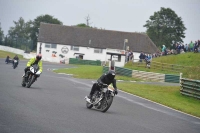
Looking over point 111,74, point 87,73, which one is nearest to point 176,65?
point 87,73

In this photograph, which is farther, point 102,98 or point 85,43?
point 85,43

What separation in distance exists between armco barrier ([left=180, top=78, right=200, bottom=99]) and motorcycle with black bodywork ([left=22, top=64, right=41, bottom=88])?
11.0 m

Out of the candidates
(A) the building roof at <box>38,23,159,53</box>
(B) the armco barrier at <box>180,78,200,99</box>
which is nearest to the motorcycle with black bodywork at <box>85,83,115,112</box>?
(B) the armco barrier at <box>180,78,200,99</box>

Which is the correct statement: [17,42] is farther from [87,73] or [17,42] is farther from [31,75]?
[31,75]

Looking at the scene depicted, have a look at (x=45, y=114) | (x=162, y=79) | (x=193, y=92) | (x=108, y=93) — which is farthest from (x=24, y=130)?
(x=162, y=79)

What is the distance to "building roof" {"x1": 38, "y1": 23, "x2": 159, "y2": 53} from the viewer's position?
4183 inches

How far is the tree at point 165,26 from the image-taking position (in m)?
123

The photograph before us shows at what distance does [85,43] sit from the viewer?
350 ft

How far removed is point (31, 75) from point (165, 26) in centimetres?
10355

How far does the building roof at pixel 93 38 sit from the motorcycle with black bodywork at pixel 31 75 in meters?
81.5

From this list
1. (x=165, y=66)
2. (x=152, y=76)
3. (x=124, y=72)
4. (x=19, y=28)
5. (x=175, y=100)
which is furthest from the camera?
(x=19, y=28)

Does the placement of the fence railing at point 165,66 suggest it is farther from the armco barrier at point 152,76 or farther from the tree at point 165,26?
the tree at point 165,26

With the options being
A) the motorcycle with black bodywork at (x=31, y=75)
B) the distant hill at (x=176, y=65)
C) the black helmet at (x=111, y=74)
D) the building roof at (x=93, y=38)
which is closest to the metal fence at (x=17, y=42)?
the building roof at (x=93, y=38)

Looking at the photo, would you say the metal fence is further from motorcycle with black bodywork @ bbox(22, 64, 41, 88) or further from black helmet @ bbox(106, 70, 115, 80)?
black helmet @ bbox(106, 70, 115, 80)
